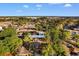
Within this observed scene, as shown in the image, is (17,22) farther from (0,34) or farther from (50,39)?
(50,39)

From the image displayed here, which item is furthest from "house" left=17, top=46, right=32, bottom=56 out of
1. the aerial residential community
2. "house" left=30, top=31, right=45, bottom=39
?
"house" left=30, top=31, right=45, bottom=39

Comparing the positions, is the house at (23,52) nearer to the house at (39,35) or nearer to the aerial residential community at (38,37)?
the aerial residential community at (38,37)

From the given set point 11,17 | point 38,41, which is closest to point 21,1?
point 11,17

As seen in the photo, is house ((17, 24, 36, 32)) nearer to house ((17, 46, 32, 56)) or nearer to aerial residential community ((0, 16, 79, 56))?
aerial residential community ((0, 16, 79, 56))

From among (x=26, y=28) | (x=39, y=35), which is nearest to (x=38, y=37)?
(x=39, y=35)

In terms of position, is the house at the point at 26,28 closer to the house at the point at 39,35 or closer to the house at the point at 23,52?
the house at the point at 39,35

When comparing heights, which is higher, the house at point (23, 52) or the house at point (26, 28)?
the house at point (26, 28)

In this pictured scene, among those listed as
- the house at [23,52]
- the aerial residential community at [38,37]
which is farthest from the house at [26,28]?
the house at [23,52]

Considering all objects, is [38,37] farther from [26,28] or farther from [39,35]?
[26,28]
